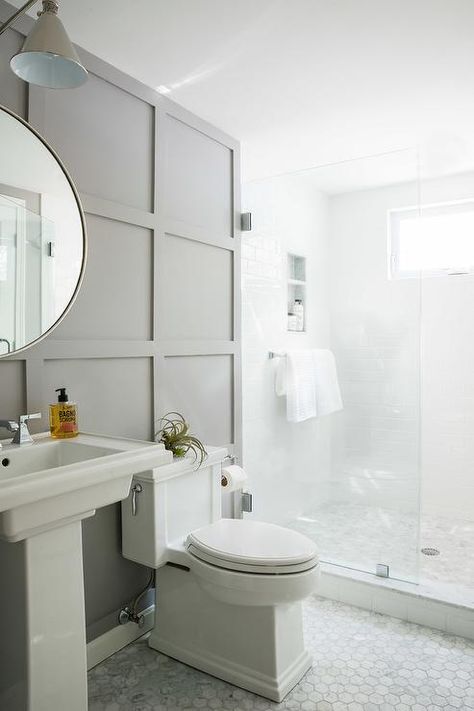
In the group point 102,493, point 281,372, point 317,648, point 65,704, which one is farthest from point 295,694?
point 281,372

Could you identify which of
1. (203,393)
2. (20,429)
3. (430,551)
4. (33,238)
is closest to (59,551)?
(20,429)

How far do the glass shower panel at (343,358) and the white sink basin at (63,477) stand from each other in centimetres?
139

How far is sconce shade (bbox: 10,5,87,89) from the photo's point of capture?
140 cm

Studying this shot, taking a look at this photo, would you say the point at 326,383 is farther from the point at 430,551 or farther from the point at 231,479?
the point at 430,551

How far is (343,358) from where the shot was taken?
2809 mm

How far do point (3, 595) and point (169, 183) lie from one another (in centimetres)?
178

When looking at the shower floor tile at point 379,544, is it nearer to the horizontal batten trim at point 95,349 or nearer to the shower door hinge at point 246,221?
the horizontal batten trim at point 95,349

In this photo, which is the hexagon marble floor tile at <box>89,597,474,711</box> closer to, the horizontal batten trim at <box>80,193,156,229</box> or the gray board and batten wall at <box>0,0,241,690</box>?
the gray board and batten wall at <box>0,0,241,690</box>

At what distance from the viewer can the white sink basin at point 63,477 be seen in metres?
1.26

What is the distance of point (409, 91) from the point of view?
2379 millimetres

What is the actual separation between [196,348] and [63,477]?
4.37ft

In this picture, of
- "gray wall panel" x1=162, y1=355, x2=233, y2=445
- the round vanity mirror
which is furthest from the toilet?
the round vanity mirror

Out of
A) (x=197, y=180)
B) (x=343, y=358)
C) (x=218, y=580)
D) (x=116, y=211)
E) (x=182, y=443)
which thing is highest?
(x=197, y=180)

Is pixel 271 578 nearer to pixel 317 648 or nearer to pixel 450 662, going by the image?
pixel 317 648
